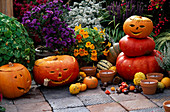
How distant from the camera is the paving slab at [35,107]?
335 cm

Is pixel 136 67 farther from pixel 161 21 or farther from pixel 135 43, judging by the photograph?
pixel 161 21

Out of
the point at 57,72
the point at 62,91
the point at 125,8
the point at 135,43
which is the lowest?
the point at 62,91

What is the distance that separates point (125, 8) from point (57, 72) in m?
3.02

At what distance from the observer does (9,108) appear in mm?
3391

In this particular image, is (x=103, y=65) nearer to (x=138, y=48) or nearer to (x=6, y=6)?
(x=138, y=48)

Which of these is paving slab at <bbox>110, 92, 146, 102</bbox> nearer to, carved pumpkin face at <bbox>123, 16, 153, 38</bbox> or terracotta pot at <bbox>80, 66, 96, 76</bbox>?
terracotta pot at <bbox>80, 66, 96, 76</bbox>

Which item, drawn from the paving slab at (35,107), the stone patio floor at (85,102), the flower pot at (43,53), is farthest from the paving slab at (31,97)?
the flower pot at (43,53)

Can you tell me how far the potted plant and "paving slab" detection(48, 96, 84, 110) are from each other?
1.14 metres

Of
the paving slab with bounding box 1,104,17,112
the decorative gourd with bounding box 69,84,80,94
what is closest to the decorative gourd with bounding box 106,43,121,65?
the decorative gourd with bounding box 69,84,80,94

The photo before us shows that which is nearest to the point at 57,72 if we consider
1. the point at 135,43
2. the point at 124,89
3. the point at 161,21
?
the point at 124,89

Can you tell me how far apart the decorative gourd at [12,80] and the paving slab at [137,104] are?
1.46 meters

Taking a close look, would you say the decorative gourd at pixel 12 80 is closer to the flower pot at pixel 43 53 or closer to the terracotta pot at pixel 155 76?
the flower pot at pixel 43 53

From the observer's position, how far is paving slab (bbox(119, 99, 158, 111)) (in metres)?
3.36

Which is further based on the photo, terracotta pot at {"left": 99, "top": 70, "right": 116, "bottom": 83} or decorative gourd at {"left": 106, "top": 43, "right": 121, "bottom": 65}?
decorative gourd at {"left": 106, "top": 43, "right": 121, "bottom": 65}
